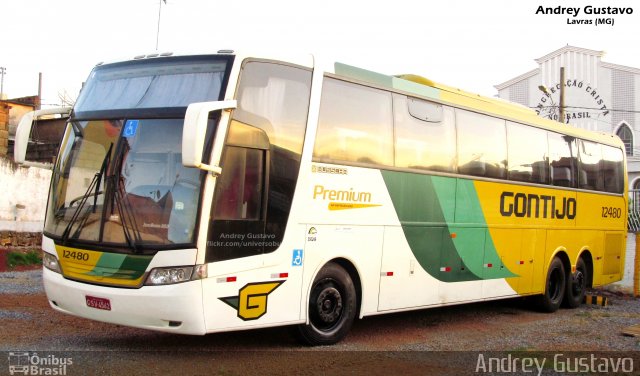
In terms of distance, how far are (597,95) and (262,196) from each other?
1341 inches

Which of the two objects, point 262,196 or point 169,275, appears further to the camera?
point 262,196

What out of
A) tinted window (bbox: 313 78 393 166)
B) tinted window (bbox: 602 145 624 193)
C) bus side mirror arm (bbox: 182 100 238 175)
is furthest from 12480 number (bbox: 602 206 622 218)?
bus side mirror arm (bbox: 182 100 238 175)

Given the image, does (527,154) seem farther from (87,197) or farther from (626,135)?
(626,135)

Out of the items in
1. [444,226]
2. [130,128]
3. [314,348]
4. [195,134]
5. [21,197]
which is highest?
[130,128]

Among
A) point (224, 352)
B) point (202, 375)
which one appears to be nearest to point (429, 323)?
point (224, 352)

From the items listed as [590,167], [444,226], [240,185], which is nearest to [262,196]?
[240,185]

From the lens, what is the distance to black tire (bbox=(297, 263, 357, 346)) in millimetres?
8539

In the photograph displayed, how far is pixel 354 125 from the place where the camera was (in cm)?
910

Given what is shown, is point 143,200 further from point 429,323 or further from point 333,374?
point 429,323

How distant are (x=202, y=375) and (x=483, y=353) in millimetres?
3756

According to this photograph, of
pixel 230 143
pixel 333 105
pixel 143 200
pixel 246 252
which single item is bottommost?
pixel 246 252

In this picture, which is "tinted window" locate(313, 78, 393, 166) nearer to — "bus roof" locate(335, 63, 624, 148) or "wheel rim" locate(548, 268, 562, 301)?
"bus roof" locate(335, 63, 624, 148)

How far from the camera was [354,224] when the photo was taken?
9.07 meters

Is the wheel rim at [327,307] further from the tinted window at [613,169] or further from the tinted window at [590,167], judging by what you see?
the tinted window at [613,169]
